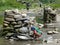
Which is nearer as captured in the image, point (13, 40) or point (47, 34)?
point (13, 40)

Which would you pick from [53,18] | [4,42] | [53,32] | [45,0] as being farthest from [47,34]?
[45,0]

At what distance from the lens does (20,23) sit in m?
21.3

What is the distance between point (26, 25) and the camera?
21.4 m

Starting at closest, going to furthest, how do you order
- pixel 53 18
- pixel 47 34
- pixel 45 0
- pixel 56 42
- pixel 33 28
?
pixel 56 42, pixel 33 28, pixel 47 34, pixel 53 18, pixel 45 0

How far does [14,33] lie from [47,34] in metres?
2.80

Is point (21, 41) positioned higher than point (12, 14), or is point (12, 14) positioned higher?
point (12, 14)

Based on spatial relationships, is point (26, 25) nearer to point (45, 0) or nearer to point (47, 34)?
→ point (47, 34)

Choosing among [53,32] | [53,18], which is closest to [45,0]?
[53,18]

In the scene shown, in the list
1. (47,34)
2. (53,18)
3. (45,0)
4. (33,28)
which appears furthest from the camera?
(45,0)

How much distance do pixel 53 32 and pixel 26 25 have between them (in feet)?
8.81

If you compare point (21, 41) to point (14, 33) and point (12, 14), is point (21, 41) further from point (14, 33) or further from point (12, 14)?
point (12, 14)

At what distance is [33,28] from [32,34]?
42cm

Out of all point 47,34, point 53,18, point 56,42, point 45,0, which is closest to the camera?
point 56,42

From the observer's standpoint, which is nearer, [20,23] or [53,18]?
[20,23]
